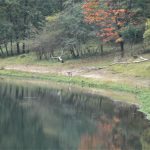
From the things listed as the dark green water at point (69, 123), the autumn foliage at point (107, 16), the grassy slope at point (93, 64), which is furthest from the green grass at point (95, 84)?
the autumn foliage at point (107, 16)

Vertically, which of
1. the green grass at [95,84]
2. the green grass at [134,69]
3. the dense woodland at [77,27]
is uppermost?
the dense woodland at [77,27]

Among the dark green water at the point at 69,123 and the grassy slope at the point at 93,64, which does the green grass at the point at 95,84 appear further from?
the dark green water at the point at 69,123

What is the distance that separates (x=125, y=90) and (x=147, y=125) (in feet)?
55.0

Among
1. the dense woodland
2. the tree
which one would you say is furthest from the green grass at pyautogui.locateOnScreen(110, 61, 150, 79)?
the tree

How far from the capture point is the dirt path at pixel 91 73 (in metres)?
53.8

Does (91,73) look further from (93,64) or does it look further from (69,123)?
(69,123)

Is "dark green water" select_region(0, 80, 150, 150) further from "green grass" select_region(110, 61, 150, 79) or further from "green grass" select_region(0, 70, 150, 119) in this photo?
"green grass" select_region(110, 61, 150, 79)

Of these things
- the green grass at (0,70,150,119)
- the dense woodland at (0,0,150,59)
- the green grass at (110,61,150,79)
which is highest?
the dense woodland at (0,0,150,59)

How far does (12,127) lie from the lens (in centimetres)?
3334

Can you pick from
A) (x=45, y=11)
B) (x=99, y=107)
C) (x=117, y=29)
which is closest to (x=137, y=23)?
(x=117, y=29)

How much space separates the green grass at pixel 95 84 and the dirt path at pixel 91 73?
1355 mm

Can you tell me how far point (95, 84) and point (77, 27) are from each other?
17940 mm

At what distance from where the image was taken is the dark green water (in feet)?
93.8

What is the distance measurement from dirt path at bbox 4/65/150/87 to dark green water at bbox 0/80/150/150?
681 cm
